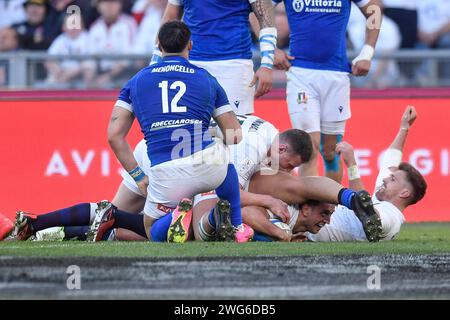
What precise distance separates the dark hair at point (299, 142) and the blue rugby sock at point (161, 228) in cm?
129

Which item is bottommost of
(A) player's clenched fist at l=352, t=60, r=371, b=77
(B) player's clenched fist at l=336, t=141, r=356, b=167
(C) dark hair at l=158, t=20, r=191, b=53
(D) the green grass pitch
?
(D) the green grass pitch

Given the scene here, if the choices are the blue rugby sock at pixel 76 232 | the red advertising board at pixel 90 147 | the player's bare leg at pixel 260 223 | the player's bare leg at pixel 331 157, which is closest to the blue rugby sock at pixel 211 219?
the player's bare leg at pixel 260 223

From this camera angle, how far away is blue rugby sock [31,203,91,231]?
28.7 ft

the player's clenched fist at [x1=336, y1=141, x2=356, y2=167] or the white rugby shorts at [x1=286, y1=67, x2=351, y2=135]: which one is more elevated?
the white rugby shorts at [x1=286, y1=67, x2=351, y2=135]

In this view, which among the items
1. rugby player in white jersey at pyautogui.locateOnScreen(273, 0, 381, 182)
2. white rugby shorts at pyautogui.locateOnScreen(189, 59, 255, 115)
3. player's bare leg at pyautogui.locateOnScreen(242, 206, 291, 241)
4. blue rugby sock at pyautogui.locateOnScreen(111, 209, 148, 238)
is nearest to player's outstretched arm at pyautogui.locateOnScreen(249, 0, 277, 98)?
white rugby shorts at pyautogui.locateOnScreen(189, 59, 255, 115)

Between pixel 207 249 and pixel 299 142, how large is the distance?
5.28ft

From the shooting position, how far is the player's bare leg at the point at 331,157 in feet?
35.8

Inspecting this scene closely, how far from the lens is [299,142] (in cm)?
892

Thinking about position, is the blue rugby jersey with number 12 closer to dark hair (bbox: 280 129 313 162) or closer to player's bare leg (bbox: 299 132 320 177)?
dark hair (bbox: 280 129 313 162)

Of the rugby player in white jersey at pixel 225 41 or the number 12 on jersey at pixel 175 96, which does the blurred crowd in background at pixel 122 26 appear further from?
the number 12 on jersey at pixel 175 96

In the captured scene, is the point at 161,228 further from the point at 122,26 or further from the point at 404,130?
the point at 122,26

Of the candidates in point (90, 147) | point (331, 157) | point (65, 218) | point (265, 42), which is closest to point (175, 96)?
point (65, 218)
